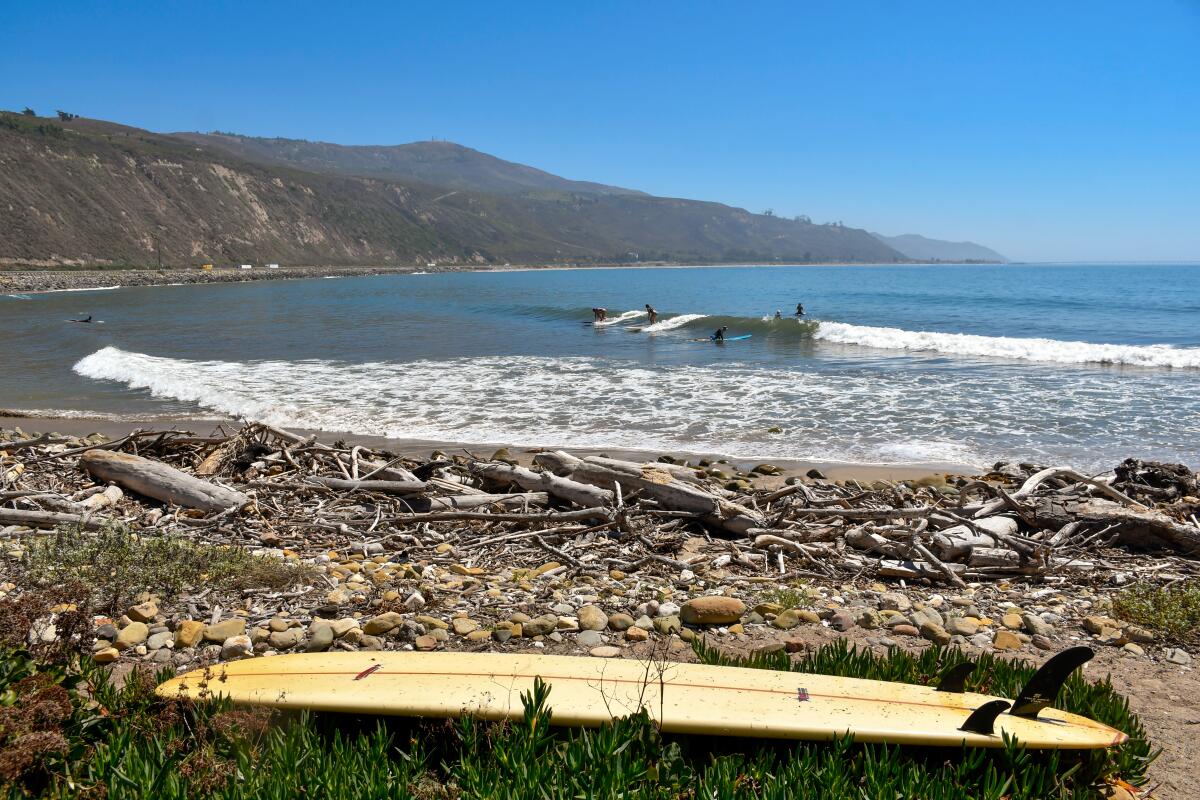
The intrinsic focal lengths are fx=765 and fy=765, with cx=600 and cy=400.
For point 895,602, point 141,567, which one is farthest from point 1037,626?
point 141,567

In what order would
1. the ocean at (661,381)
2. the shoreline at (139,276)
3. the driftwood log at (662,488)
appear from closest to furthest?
the driftwood log at (662,488) < the ocean at (661,381) < the shoreline at (139,276)

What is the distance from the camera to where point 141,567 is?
512 centimetres

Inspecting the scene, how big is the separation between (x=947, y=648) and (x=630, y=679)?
6.98 ft

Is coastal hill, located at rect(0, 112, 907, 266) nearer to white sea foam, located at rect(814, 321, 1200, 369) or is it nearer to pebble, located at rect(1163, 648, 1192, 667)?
white sea foam, located at rect(814, 321, 1200, 369)

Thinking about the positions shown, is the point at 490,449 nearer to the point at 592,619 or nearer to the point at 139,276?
the point at 592,619

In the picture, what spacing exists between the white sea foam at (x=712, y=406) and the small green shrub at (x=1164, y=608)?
5890 mm

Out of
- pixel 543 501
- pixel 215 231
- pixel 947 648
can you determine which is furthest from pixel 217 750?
pixel 215 231

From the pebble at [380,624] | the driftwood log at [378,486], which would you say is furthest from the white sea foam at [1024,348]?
the pebble at [380,624]

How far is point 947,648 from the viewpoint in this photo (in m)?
4.48

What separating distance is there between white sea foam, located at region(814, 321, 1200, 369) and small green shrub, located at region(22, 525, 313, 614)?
24.6 meters

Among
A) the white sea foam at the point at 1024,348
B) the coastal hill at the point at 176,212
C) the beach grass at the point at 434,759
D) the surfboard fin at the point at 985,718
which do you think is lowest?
the beach grass at the point at 434,759

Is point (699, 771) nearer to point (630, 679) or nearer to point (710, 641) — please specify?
point (630, 679)

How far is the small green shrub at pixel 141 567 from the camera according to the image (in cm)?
483

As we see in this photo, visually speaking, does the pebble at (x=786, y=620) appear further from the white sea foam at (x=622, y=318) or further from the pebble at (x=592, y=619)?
the white sea foam at (x=622, y=318)
